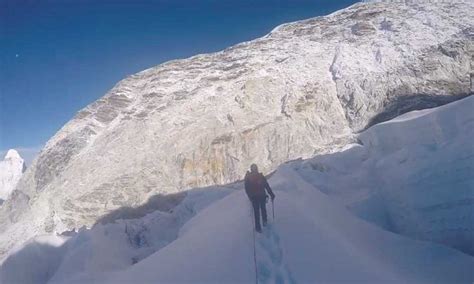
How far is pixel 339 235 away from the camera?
27.1 ft

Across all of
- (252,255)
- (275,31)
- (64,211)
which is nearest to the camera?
(252,255)

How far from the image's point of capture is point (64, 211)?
107 feet

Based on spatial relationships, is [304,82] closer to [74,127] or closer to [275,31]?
[275,31]

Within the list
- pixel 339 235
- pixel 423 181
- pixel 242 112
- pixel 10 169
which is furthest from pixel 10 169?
pixel 423 181

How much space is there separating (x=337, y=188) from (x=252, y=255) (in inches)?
182

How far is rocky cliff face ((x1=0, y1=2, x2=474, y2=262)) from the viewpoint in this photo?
33906 millimetres

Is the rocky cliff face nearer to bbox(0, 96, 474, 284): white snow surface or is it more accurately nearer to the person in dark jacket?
bbox(0, 96, 474, 284): white snow surface

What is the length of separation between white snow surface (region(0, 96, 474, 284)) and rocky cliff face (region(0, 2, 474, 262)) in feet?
69.3

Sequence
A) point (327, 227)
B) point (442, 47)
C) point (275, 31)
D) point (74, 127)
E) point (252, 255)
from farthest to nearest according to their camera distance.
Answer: point (275, 31)
point (74, 127)
point (442, 47)
point (327, 227)
point (252, 255)

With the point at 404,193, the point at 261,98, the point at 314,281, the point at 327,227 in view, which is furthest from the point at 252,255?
the point at 261,98

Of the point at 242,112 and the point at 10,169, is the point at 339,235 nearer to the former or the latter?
the point at 242,112

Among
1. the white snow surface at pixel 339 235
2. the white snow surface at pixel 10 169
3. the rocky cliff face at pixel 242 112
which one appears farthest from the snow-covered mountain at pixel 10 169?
the white snow surface at pixel 339 235

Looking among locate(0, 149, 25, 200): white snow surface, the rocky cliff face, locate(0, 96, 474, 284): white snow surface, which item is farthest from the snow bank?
locate(0, 149, 25, 200): white snow surface

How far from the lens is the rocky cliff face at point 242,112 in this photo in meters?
33.9
